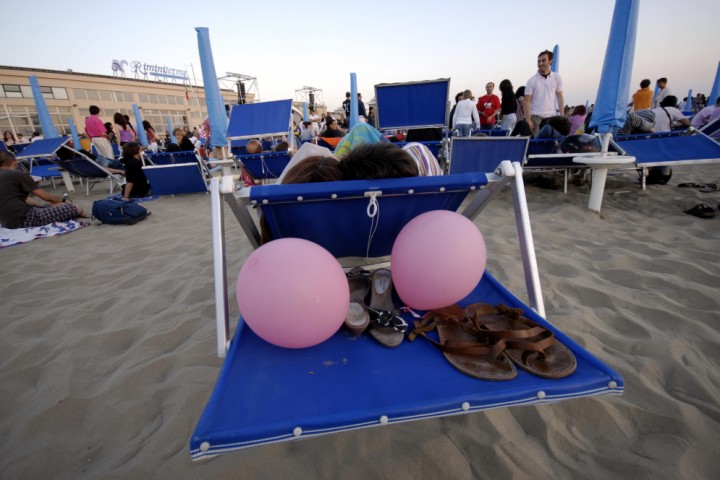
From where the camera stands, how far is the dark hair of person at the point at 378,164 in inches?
49.5

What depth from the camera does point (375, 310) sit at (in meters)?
1.30

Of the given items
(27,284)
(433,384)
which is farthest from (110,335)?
(433,384)

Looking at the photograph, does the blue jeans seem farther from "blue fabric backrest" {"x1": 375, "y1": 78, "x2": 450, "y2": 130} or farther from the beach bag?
"blue fabric backrest" {"x1": 375, "y1": 78, "x2": 450, "y2": 130}

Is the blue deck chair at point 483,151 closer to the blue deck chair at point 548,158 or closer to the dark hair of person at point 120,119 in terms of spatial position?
the blue deck chair at point 548,158

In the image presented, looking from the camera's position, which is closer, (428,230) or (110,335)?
(428,230)

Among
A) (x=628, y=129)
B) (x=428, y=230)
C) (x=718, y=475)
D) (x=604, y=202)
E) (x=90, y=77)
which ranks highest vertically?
(x=90, y=77)

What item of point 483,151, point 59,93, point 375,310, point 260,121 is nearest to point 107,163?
point 260,121

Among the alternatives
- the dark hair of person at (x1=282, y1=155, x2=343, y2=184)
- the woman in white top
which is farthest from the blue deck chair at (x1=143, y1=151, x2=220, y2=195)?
the dark hair of person at (x1=282, y1=155, x2=343, y2=184)

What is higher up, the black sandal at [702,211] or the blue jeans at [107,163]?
the blue jeans at [107,163]

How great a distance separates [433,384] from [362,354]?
10.3 inches

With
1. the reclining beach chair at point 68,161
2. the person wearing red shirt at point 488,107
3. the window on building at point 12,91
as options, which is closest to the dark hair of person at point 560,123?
the person wearing red shirt at point 488,107

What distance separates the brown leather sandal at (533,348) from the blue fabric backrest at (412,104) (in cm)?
539

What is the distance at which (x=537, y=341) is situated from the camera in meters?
1.06

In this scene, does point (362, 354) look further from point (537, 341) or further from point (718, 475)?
point (718, 475)
